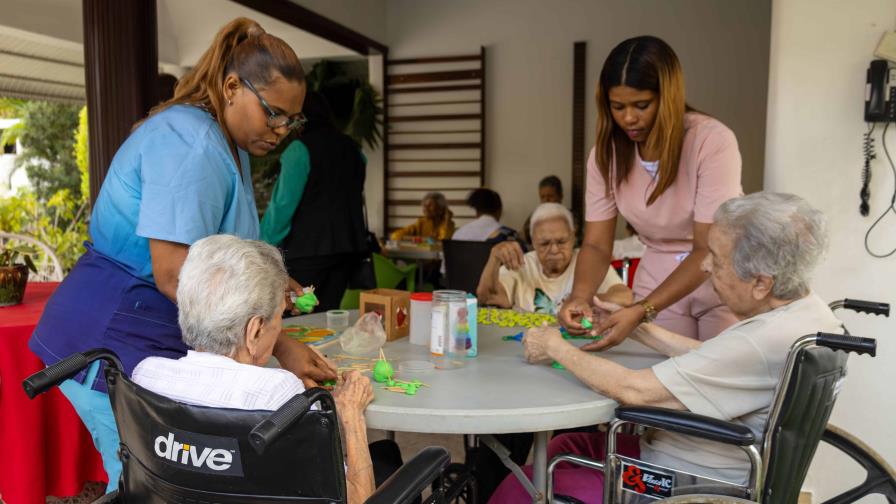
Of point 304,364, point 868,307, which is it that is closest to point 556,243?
point 868,307

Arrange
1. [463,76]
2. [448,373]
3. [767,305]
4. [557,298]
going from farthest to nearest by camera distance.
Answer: [463,76] < [557,298] < [448,373] < [767,305]

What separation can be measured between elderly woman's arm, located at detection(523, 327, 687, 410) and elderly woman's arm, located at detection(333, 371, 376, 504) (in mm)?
471

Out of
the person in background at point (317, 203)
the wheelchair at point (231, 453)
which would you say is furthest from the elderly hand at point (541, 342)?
the person in background at point (317, 203)

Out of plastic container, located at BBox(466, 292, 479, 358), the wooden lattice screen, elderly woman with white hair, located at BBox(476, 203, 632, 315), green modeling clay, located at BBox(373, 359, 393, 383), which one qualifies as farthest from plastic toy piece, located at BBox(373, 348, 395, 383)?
the wooden lattice screen

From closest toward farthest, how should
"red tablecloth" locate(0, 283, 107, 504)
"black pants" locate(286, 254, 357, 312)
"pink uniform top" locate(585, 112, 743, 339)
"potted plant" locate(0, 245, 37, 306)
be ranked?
"pink uniform top" locate(585, 112, 743, 339) < "red tablecloth" locate(0, 283, 107, 504) < "potted plant" locate(0, 245, 37, 306) < "black pants" locate(286, 254, 357, 312)

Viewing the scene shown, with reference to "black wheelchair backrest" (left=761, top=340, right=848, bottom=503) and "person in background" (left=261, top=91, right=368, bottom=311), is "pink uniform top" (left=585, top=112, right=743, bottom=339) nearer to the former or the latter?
"black wheelchair backrest" (left=761, top=340, right=848, bottom=503)

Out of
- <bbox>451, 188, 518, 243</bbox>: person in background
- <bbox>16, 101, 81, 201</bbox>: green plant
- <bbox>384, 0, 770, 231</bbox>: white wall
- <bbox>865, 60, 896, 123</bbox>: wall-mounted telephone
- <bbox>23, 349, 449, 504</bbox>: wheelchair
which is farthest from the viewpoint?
<bbox>16, 101, 81, 201</bbox>: green plant

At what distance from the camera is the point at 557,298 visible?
2.90 m

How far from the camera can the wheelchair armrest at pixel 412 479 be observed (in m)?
1.13

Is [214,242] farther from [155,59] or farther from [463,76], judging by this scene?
[463,76]

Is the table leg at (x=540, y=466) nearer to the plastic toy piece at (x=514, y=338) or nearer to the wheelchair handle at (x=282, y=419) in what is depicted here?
the plastic toy piece at (x=514, y=338)

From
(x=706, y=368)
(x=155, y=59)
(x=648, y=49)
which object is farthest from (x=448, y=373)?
(x=155, y=59)

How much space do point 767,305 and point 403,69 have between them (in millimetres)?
6869

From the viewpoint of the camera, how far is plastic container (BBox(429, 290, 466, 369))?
1.85 metres
